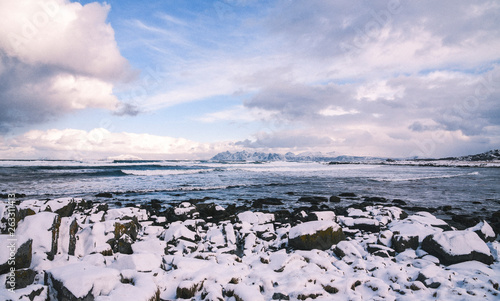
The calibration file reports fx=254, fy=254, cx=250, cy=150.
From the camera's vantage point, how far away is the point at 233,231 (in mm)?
8391

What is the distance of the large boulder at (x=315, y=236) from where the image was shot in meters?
6.91

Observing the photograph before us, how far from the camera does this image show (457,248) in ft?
19.6

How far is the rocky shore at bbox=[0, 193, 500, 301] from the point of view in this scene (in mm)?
4285

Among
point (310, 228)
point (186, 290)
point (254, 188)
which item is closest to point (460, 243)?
point (310, 228)

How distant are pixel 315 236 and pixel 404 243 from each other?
7.61 feet

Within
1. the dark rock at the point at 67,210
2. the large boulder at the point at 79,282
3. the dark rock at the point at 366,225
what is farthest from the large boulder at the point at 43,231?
the dark rock at the point at 366,225

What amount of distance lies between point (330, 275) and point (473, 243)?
374 cm

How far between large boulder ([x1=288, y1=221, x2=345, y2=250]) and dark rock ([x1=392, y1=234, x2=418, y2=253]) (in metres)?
1.38

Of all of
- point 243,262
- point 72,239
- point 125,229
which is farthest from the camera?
point 125,229

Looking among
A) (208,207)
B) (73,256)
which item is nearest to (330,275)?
(73,256)

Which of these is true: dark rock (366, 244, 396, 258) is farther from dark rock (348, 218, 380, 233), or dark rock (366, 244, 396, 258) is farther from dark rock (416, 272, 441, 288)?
dark rock (348, 218, 380, 233)

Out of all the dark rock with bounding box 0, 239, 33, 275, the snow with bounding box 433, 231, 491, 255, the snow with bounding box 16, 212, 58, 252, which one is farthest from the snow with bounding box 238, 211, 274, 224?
the dark rock with bounding box 0, 239, 33, 275

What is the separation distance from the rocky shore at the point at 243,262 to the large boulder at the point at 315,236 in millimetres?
27

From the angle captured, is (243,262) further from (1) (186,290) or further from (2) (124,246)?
(2) (124,246)
